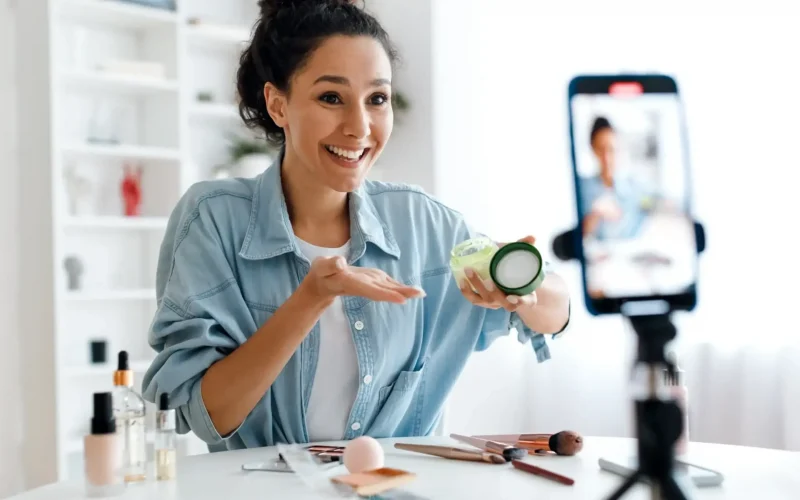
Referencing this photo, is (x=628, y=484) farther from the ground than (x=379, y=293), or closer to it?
closer to it

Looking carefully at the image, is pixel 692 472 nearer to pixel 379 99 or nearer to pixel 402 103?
pixel 379 99

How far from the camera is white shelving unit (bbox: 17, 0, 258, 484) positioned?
9.96 feet

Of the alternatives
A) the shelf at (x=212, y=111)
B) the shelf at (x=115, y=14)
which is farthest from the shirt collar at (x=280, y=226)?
the shelf at (x=212, y=111)

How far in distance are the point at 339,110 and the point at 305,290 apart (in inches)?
13.8

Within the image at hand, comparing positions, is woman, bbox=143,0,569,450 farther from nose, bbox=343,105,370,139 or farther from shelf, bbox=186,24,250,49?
shelf, bbox=186,24,250,49

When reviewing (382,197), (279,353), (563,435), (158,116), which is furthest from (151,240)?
(563,435)

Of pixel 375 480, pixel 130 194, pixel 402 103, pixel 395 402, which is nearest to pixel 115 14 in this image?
pixel 130 194

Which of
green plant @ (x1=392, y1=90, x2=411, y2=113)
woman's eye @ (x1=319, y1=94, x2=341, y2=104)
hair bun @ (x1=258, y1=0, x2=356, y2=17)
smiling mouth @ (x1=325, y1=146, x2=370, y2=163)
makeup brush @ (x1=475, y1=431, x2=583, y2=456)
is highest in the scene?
green plant @ (x1=392, y1=90, x2=411, y2=113)

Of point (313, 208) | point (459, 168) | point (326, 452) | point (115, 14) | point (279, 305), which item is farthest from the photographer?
point (459, 168)

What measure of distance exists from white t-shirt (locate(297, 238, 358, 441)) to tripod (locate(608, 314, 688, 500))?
90 cm

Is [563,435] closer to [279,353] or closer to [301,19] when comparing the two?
[279,353]

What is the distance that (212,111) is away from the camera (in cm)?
351

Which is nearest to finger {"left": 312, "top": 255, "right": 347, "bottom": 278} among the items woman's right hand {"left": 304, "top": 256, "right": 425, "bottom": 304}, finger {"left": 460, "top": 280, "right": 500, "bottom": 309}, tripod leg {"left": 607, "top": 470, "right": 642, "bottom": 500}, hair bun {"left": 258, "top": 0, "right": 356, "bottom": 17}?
woman's right hand {"left": 304, "top": 256, "right": 425, "bottom": 304}

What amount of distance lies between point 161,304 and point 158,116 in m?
2.25
